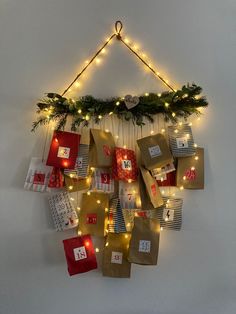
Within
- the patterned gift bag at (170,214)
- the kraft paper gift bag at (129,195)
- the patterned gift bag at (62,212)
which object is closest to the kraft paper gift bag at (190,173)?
the patterned gift bag at (170,214)

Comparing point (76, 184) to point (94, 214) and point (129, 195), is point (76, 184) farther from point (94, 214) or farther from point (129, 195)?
point (129, 195)

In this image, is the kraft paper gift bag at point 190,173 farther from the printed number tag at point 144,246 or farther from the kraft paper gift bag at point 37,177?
the kraft paper gift bag at point 37,177

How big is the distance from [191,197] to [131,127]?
52 cm

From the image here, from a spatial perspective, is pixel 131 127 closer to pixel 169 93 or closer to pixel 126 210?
pixel 169 93

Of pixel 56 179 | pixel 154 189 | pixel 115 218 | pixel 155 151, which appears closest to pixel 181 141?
pixel 155 151

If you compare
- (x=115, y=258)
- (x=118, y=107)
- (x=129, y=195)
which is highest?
(x=118, y=107)

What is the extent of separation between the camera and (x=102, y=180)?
Result: 1684mm

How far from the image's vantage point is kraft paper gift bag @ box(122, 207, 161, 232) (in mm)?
1636

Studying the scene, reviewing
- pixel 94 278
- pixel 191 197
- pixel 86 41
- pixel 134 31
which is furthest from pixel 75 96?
pixel 94 278

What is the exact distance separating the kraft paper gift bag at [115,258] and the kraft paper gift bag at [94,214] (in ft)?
0.22

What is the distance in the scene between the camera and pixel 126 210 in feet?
5.41

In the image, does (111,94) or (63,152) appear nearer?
(63,152)

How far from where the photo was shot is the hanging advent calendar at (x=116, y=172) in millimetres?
1617

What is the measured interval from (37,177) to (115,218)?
469 millimetres
